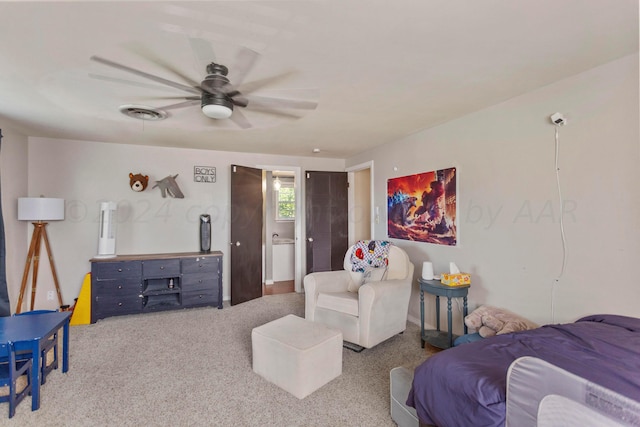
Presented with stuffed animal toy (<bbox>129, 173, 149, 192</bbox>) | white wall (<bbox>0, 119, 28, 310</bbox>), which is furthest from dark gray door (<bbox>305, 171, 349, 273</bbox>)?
white wall (<bbox>0, 119, 28, 310</bbox>)

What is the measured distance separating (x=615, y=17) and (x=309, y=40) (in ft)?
4.94

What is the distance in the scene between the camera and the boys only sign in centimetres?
449

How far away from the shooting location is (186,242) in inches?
175

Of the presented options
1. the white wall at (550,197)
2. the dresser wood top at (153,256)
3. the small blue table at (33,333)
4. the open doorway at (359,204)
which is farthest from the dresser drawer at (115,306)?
the white wall at (550,197)

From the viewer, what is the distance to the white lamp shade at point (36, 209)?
3.38 meters

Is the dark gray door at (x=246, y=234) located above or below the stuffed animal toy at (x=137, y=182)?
below

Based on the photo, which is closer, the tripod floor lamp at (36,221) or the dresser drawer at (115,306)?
the tripod floor lamp at (36,221)

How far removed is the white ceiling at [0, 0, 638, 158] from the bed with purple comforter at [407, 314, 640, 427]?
5.16ft

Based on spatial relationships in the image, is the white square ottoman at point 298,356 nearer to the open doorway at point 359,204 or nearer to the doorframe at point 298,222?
the doorframe at point 298,222

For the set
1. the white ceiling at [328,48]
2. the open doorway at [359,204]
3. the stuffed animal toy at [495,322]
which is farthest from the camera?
the open doorway at [359,204]

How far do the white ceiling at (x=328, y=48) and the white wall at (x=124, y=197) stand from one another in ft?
3.90

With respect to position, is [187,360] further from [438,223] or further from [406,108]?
[406,108]

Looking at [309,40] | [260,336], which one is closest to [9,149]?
[260,336]

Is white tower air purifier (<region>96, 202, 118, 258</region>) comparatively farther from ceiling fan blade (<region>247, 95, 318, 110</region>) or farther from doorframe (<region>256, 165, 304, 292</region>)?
ceiling fan blade (<region>247, 95, 318, 110</region>)
